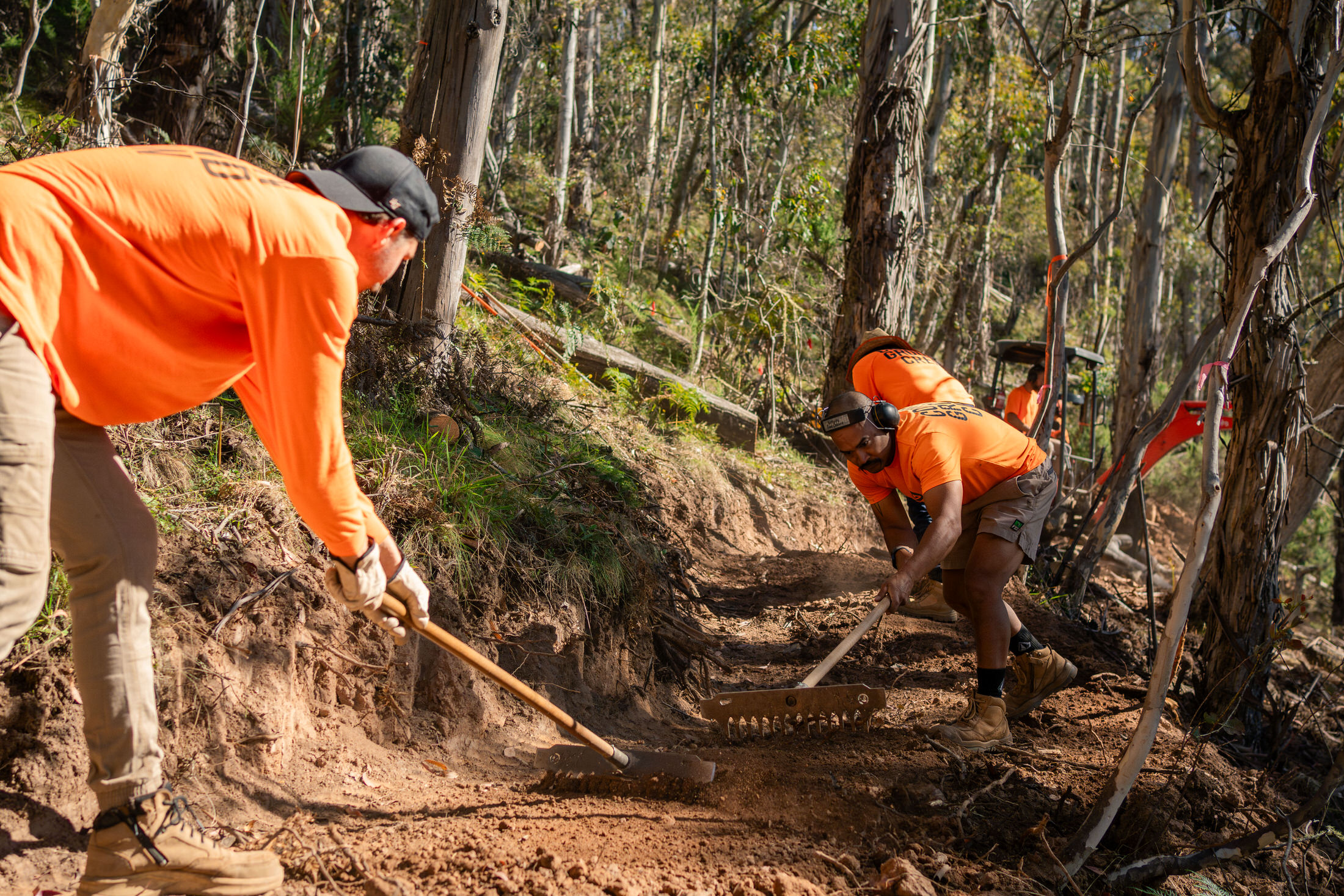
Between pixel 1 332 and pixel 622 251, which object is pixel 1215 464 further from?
pixel 622 251

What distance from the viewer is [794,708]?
3.71 meters

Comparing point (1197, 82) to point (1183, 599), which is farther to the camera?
point (1197, 82)

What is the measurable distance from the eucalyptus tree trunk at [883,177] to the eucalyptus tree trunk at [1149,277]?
4.11 m

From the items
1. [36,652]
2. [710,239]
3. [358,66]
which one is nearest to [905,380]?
[36,652]

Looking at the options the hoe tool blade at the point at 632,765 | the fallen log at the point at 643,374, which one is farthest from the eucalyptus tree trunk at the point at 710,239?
the hoe tool blade at the point at 632,765

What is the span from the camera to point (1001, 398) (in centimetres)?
1134

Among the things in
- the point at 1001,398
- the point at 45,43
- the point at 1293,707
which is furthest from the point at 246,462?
the point at 1001,398

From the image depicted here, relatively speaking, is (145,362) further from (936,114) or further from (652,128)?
(652,128)

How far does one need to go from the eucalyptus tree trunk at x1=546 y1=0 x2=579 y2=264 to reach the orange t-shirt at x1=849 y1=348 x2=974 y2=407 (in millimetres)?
6803

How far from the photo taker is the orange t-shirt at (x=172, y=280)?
5.77ft

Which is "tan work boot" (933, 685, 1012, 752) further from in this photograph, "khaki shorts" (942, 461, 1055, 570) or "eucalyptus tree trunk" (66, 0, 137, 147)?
"eucalyptus tree trunk" (66, 0, 137, 147)

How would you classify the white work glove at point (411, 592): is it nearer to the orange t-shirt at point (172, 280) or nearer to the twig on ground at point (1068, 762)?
the orange t-shirt at point (172, 280)

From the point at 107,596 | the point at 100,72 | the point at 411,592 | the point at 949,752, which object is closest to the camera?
the point at 107,596

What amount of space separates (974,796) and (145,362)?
301cm
